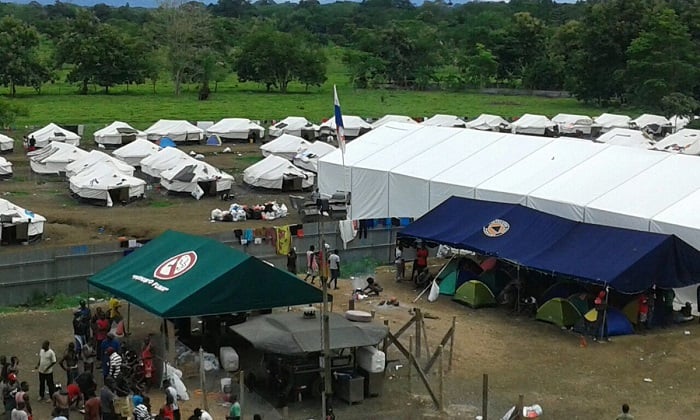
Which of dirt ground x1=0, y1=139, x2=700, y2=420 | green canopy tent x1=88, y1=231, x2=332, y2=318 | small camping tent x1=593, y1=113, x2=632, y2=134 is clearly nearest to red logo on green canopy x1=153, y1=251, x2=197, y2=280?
green canopy tent x1=88, y1=231, x2=332, y2=318

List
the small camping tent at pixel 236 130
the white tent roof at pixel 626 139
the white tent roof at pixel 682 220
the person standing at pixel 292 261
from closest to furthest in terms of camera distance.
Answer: the white tent roof at pixel 682 220, the person standing at pixel 292 261, the white tent roof at pixel 626 139, the small camping tent at pixel 236 130

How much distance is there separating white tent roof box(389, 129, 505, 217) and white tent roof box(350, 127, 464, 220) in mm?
336

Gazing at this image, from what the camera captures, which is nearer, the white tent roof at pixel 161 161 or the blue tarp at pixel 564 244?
the blue tarp at pixel 564 244

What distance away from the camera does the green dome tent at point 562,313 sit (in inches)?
870

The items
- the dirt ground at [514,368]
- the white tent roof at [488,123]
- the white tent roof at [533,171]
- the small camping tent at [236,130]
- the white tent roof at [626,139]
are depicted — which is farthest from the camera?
the white tent roof at [488,123]

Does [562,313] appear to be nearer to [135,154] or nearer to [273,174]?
[273,174]

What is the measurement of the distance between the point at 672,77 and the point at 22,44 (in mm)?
53980

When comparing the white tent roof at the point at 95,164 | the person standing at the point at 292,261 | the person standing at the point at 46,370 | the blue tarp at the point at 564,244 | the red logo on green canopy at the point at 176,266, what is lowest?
the white tent roof at the point at 95,164

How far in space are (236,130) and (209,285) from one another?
43.4m

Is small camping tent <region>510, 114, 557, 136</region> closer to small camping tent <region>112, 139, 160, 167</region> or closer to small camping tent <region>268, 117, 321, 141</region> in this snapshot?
small camping tent <region>268, 117, 321, 141</region>

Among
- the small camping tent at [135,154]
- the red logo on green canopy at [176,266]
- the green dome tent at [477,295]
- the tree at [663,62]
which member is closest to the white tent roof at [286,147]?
the small camping tent at [135,154]

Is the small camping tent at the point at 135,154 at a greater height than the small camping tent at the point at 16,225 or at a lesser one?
lesser

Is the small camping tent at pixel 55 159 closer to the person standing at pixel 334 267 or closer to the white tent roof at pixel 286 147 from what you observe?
the white tent roof at pixel 286 147

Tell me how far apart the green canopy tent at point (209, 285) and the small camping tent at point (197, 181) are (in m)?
21.2
